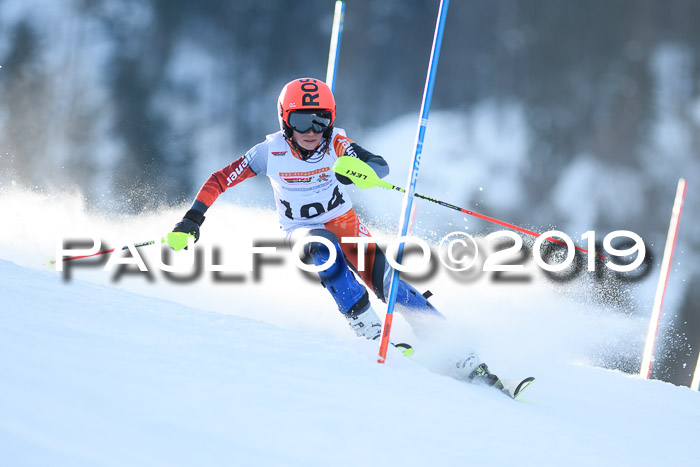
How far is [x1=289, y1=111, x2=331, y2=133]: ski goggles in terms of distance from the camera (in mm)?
2955

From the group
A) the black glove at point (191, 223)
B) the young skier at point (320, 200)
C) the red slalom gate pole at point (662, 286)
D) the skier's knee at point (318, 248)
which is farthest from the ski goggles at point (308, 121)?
the red slalom gate pole at point (662, 286)

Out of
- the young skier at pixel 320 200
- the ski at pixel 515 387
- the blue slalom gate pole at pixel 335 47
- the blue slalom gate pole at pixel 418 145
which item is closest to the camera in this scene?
the blue slalom gate pole at pixel 418 145

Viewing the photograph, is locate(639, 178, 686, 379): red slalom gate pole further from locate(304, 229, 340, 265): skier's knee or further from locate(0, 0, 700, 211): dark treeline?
locate(0, 0, 700, 211): dark treeline

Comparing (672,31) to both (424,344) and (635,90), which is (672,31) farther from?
(424,344)

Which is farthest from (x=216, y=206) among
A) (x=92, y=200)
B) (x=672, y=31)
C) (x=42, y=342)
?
(x=672, y=31)

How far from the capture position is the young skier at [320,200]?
2.84 m

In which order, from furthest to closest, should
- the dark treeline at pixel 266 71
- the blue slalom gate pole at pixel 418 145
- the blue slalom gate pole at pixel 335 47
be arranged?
the dark treeline at pixel 266 71, the blue slalom gate pole at pixel 335 47, the blue slalom gate pole at pixel 418 145

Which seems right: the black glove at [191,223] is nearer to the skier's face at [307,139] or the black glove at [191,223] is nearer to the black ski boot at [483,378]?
the skier's face at [307,139]

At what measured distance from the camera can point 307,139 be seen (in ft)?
9.89

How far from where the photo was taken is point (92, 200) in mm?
10156

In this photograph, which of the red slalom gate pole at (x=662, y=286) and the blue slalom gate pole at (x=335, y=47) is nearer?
the blue slalom gate pole at (x=335, y=47)

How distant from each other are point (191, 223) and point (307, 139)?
73 centimetres

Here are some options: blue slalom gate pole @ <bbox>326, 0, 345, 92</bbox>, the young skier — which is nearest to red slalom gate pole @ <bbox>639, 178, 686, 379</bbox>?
the young skier

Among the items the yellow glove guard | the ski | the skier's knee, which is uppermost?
the skier's knee
